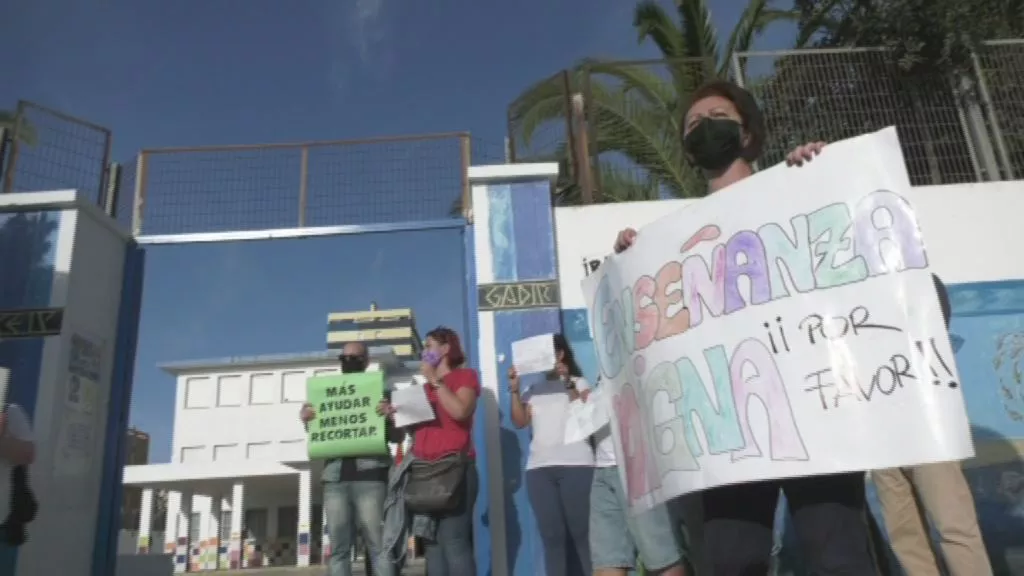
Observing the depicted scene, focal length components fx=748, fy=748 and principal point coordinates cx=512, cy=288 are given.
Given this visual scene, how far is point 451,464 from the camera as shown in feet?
14.2

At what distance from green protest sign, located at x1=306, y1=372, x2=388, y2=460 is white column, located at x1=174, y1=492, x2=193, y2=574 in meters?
27.0

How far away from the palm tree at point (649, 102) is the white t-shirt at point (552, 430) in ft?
9.51

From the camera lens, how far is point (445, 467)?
14.1 feet

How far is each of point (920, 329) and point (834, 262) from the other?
31 cm

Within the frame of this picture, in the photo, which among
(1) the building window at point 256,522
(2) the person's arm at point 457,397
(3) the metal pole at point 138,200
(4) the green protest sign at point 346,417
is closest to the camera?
(2) the person's arm at point 457,397

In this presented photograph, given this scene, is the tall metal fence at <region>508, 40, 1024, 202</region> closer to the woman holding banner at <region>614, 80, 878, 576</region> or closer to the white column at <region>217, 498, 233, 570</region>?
the woman holding banner at <region>614, 80, 878, 576</region>

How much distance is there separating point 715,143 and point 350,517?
3547mm

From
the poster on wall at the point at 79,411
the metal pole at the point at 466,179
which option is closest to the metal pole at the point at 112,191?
the poster on wall at the point at 79,411

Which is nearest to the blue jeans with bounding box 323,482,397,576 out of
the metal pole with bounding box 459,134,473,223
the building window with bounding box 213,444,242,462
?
the metal pole with bounding box 459,134,473,223

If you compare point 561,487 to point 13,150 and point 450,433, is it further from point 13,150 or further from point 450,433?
point 13,150

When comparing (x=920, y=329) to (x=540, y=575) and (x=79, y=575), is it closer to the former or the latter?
(x=540, y=575)

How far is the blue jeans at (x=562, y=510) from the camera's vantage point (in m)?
4.48

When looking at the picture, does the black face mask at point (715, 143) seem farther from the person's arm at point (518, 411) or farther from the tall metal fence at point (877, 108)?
Result: the tall metal fence at point (877, 108)

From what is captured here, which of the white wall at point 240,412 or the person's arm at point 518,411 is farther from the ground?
the white wall at point 240,412
